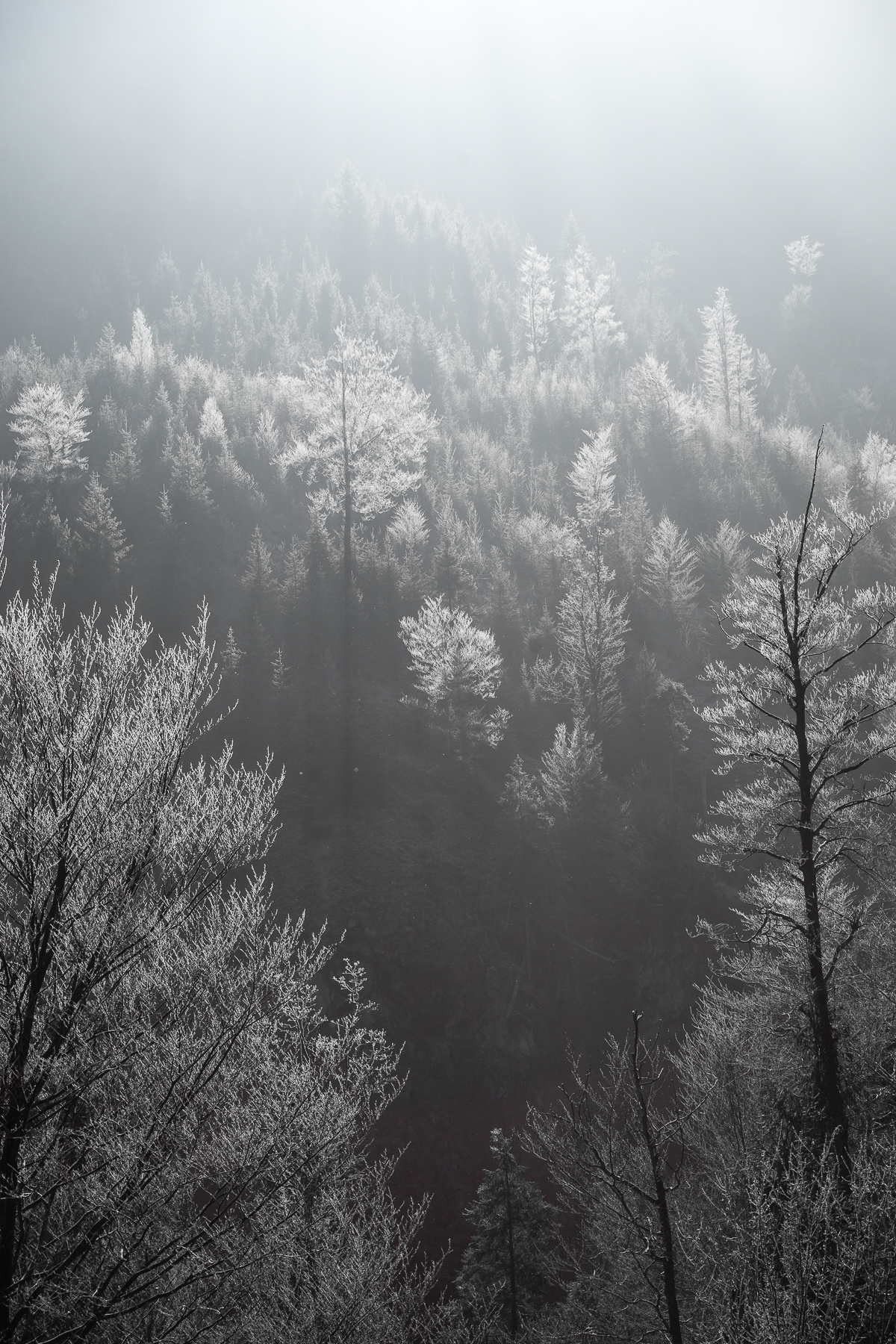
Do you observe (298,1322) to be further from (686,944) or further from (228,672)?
(228,672)

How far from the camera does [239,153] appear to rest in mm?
125875

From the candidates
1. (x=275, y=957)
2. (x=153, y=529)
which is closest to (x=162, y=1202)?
(x=275, y=957)

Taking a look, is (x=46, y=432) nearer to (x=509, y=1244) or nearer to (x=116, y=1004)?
(x=509, y=1244)

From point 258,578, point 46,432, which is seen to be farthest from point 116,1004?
point 46,432

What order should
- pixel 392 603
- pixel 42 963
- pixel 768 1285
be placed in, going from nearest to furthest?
pixel 42 963 < pixel 768 1285 < pixel 392 603

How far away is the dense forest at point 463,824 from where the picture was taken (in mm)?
5070

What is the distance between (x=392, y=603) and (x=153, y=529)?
1289cm

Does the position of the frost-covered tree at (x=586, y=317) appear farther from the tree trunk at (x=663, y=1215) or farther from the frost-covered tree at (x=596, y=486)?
the tree trunk at (x=663, y=1215)

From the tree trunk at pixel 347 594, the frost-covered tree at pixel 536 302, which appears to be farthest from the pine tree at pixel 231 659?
the frost-covered tree at pixel 536 302

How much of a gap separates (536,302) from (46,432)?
4260 cm

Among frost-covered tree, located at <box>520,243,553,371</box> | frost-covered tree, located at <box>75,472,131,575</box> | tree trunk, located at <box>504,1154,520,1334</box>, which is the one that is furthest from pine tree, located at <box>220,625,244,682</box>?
frost-covered tree, located at <box>520,243,553,371</box>

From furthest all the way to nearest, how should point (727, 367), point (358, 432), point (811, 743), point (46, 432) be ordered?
→ point (727, 367)
point (46, 432)
point (358, 432)
point (811, 743)

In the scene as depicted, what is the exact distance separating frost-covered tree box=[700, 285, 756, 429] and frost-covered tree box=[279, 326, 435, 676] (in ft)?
117

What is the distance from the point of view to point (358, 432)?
1137 inches
